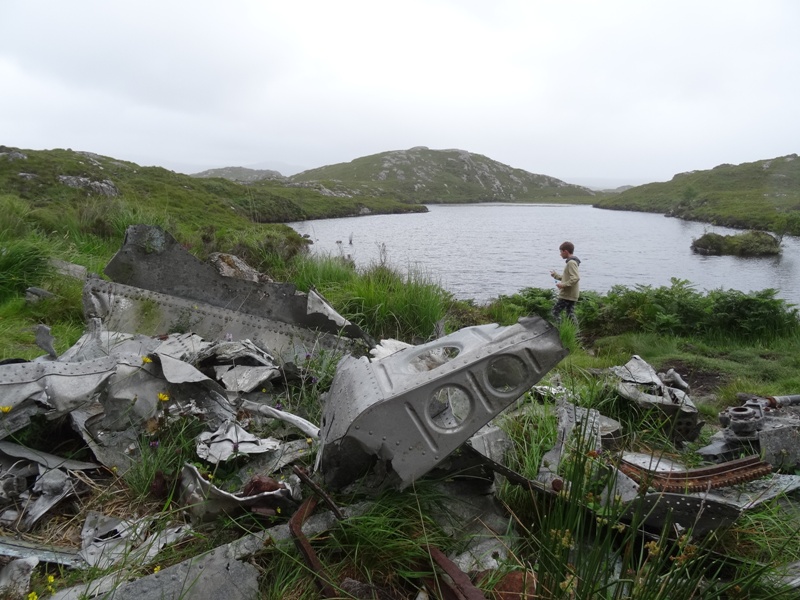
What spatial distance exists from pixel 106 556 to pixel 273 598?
2.68ft

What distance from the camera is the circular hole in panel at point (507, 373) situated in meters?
2.40

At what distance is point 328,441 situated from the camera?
2.48 m

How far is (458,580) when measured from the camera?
2012 millimetres

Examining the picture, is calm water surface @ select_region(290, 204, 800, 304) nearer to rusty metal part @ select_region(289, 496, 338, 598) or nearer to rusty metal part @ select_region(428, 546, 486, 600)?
rusty metal part @ select_region(289, 496, 338, 598)

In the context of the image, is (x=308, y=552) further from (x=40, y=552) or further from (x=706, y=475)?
(x=706, y=475)

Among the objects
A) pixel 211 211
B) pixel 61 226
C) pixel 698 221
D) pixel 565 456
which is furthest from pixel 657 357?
pixel 698 221

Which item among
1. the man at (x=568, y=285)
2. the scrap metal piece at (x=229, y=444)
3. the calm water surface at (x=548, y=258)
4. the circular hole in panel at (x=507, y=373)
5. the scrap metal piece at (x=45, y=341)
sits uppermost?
the circular hole in panel at (x=507, y=373)

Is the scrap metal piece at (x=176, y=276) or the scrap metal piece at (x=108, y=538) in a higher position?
the scrap metal piece at (x=176, y=276)

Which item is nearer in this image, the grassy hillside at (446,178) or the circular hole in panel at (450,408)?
the circular hole in panel at (450,408)

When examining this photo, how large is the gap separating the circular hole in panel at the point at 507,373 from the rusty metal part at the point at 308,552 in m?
1.06

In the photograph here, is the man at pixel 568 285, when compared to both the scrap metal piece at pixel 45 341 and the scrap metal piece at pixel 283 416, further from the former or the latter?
the scrap metal piece at pixel 45 341

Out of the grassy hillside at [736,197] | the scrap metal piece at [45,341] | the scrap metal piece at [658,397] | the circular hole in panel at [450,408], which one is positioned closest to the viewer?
the circular hole in panel at [450,408]

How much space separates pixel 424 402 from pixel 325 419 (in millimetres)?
690

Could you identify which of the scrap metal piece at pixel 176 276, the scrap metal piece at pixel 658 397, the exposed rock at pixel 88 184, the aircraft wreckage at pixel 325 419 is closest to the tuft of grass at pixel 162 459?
the aircraft wreckage at pixel 325 419
